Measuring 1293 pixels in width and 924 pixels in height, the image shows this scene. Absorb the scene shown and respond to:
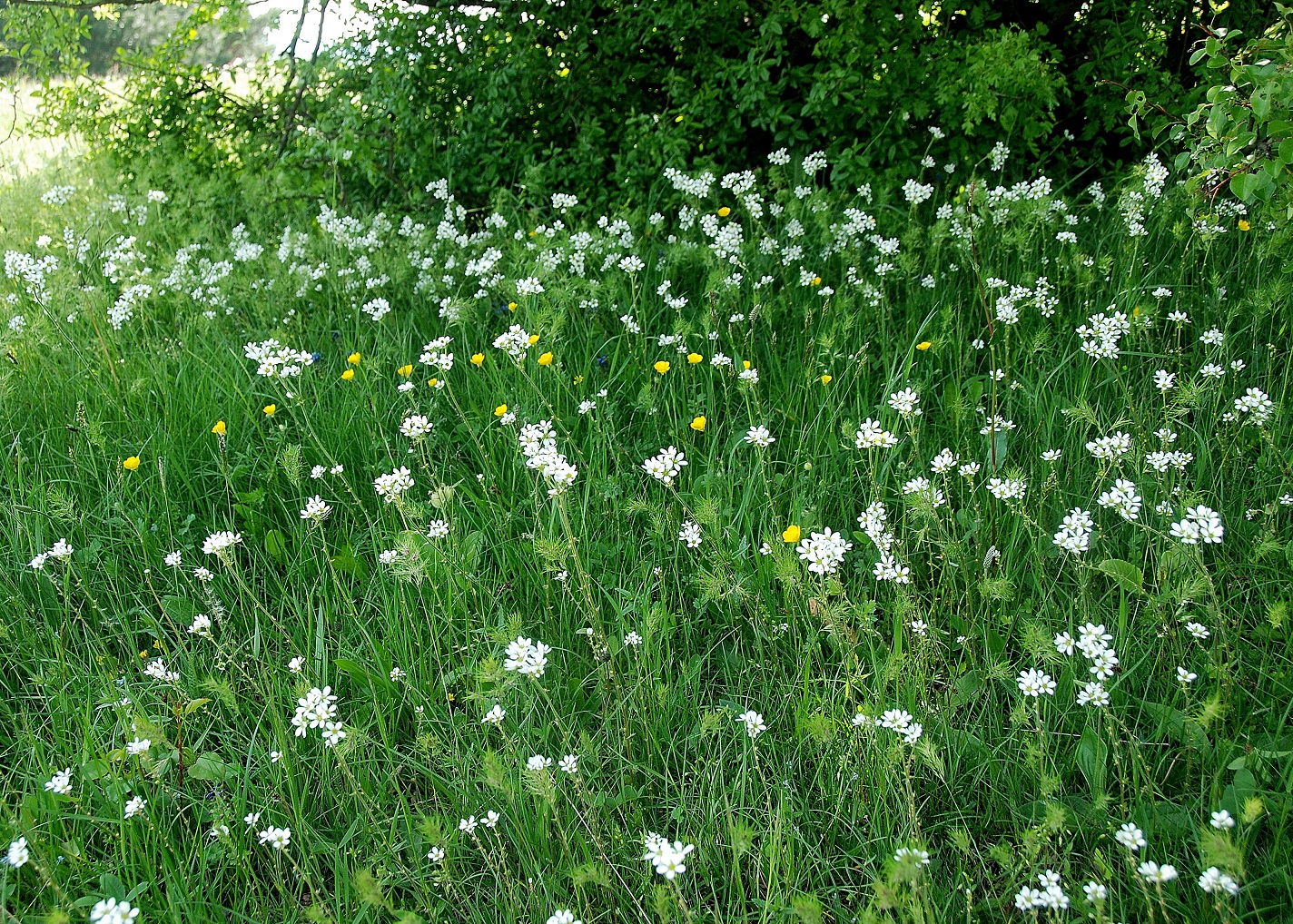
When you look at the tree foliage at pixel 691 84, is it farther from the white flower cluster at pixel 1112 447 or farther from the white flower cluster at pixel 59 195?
the white flower cluster at pixel 1112 447

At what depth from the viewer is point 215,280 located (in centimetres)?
394

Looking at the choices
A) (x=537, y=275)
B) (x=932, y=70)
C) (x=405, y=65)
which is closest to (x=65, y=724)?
(x=537, y=275)

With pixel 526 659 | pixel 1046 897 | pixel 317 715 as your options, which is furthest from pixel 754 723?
pixel 317 715

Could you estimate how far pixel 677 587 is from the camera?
7.71 ft

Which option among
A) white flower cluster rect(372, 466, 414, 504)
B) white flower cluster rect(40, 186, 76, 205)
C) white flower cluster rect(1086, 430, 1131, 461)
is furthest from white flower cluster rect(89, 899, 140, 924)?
white flower cluster rect(40, 186, 76, 205)

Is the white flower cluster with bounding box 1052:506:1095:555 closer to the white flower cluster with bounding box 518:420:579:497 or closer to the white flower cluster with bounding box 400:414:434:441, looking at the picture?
the white flower cluster with bounding box 518:420:579:497

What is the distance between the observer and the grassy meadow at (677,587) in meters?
1.74

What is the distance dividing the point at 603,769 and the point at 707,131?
3.70 m

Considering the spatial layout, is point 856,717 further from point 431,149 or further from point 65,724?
point 431,149

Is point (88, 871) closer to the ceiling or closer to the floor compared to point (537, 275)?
closer to the floor

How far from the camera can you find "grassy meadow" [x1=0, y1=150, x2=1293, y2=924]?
174 cm

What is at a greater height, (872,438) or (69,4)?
(69,4)

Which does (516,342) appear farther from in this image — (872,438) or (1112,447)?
(1112,447)

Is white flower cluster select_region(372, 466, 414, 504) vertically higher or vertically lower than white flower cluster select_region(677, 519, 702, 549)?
higher
